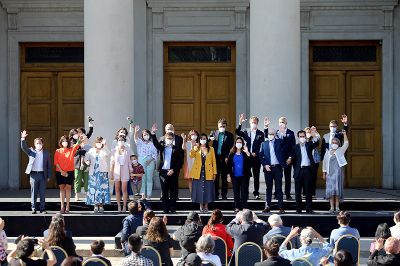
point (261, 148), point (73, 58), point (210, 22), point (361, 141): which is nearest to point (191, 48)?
point (210, 22)

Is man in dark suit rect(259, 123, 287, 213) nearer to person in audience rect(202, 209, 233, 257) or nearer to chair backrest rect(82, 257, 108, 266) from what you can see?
person in audience rect(202, 209, 233, 257)

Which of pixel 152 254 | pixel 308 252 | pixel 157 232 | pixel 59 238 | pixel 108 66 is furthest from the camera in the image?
pixel 108 66

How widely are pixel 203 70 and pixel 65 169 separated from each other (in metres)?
8.66

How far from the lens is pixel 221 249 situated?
15766mm

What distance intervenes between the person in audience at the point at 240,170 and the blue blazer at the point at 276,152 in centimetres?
33

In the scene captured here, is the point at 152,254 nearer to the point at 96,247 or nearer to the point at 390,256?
the point at 96,247

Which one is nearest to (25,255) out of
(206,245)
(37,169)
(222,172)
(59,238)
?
(59,238)

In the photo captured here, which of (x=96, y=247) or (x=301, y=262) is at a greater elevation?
(x=96, y=247)

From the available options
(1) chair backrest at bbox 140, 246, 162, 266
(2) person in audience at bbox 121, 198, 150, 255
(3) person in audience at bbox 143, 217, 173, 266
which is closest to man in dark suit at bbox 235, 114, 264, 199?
(2) person in audience at bbox 121, 198, 150, 255

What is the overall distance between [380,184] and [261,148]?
8652 millimetres

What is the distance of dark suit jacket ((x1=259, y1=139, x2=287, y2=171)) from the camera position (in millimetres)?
22875

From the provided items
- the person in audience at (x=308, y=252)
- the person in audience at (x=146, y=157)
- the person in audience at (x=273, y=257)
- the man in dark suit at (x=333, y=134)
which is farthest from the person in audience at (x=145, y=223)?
the man in dark suit at (x=333, y=134)

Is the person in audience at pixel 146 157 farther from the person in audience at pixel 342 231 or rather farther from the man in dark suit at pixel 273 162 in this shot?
the person in audience at pixel 342 231

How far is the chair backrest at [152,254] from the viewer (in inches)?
557
